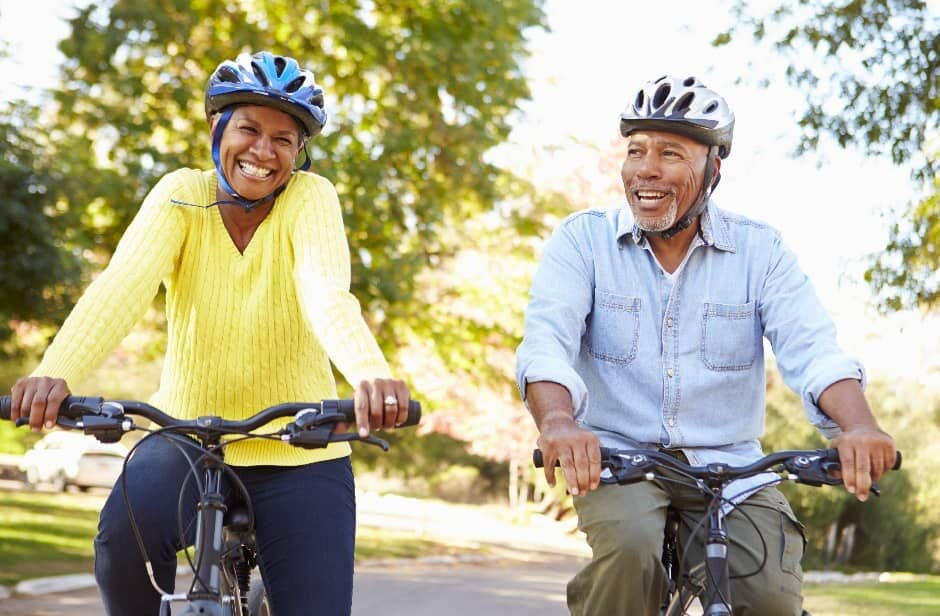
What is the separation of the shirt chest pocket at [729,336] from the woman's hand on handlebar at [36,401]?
188cm

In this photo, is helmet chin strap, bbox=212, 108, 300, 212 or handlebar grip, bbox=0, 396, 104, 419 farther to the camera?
helmet chin strap, bbox=212, 108, 300, 212

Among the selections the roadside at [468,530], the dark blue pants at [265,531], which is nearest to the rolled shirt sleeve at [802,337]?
the dark blue pants at [265,531]

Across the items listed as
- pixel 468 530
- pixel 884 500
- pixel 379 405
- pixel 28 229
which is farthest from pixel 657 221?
pixel 884 500

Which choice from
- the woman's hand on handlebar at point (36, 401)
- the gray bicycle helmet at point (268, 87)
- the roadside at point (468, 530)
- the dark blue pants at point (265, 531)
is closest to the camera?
the woman's hand on handlebar at point (36, 401)

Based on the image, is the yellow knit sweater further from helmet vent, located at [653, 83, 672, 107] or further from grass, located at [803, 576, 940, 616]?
grass, located at [803, 576, 940, 616]

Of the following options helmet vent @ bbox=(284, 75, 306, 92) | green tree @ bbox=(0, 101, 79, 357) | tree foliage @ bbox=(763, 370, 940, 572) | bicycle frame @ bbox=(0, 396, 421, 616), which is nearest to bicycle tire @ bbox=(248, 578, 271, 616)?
bicycle frame @ bbox=(0, 396, 421, 616)

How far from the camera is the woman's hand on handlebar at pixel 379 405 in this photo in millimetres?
3332

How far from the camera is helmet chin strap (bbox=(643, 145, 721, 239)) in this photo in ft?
14.4

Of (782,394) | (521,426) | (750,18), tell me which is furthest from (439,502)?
(750,18)

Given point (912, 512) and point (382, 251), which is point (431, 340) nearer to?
point (382, 251)

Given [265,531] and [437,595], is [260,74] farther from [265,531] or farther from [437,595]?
[437,595]

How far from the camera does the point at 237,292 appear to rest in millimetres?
4184

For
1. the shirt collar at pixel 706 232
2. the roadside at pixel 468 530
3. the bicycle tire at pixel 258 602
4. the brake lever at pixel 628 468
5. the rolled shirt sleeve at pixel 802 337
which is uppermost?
the shirt collar at pixel 706 232

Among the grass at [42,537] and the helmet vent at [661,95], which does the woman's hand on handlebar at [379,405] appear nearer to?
the helmet vent at [661,95]
